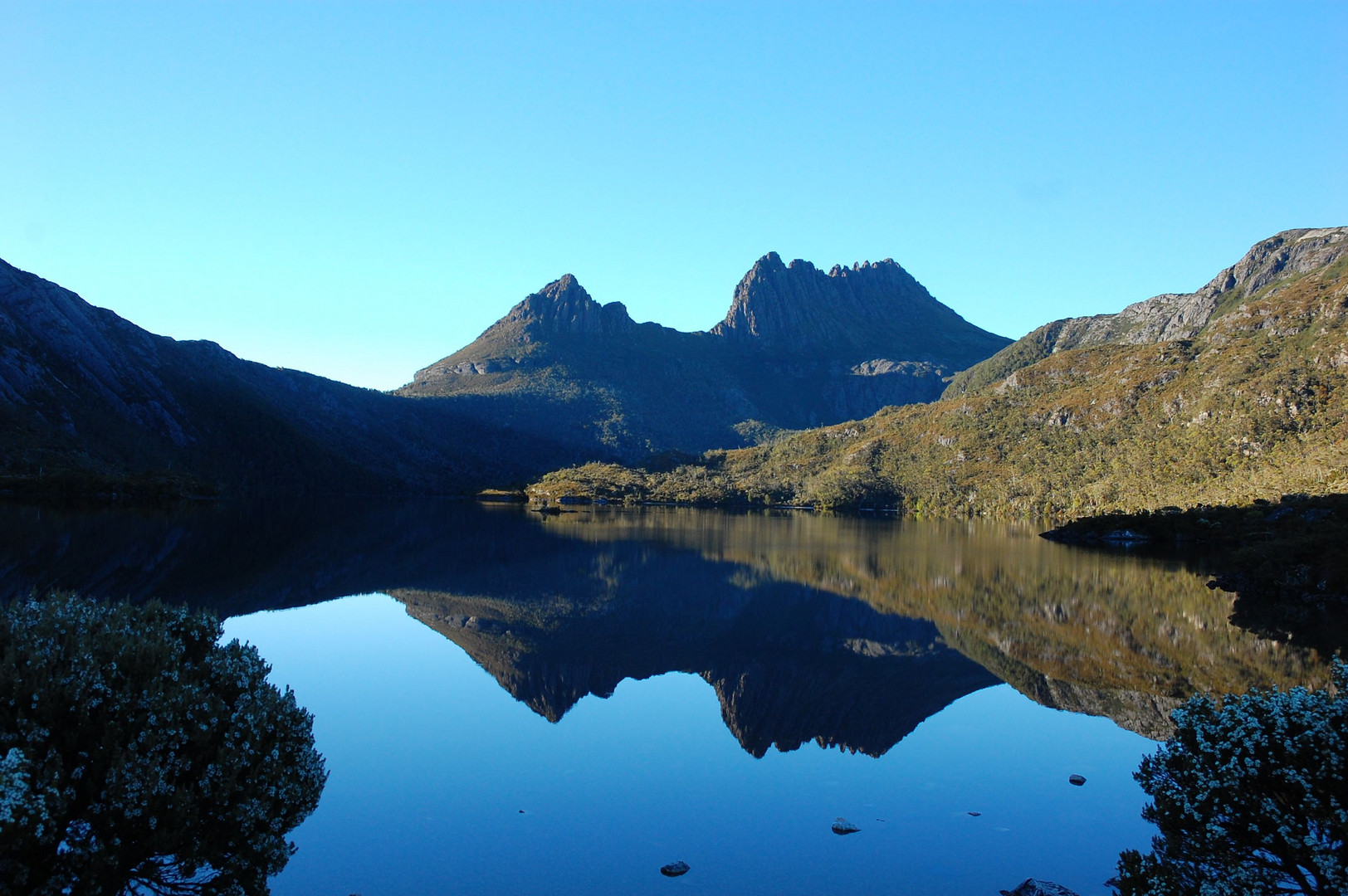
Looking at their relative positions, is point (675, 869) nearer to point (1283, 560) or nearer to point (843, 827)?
point (843, 827)

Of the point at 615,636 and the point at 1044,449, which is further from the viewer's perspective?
the point at 1044,449

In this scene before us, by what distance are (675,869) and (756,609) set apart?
3012 cm

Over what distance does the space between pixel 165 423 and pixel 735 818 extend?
19336 cm

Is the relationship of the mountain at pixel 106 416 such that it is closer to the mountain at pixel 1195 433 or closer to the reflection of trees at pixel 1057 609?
the reflection of trees at pixel 1057 609

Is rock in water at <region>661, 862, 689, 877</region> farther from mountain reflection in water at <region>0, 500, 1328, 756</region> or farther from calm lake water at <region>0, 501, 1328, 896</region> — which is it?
mountain reflection in water at <region>0, 500, 1328, 756</region>

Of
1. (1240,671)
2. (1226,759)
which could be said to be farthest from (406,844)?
(1240,671)

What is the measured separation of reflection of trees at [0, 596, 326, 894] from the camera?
9.15m

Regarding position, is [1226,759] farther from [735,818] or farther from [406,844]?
[406,844]

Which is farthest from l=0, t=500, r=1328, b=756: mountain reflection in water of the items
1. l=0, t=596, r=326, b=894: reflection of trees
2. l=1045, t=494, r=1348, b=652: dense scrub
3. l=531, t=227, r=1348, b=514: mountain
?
l=531, t=227, r=1348, b=514: mountain

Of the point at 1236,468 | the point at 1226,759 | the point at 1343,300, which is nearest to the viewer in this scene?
the point at 1226,759

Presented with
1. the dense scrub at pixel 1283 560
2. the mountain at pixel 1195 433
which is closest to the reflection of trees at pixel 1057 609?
the dense scrub at pixel 1283 560

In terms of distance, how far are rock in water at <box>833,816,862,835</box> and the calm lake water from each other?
0.23 m

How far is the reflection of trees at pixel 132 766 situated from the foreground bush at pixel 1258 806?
1210 cm

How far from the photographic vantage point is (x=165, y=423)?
172125mm
